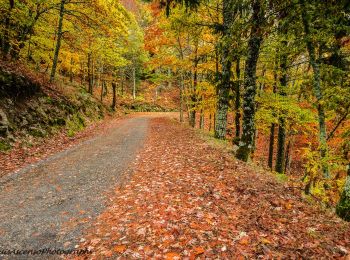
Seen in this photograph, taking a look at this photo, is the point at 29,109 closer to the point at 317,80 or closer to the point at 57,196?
the point at 57,196

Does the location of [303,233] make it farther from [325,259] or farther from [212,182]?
[212,182]

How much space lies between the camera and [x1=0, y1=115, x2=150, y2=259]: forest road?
5289mm

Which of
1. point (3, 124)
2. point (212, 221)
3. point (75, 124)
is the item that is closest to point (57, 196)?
point (212, 221)

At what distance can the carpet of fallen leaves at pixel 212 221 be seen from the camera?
4609 millimetres

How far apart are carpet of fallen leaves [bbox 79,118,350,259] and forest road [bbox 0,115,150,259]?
0.49 m

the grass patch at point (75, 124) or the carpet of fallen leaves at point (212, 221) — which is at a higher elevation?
the grass patch at point (75, 124)

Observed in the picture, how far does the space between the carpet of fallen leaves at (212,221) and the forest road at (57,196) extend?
491 millimetres

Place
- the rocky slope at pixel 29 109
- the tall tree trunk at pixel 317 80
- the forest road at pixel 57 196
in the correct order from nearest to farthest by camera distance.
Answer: the forest road at pixel 57 196, the tall tree trunk at pixel 317 80, the rocky slope at pixel 29 109

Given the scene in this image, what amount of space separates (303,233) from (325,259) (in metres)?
0.74

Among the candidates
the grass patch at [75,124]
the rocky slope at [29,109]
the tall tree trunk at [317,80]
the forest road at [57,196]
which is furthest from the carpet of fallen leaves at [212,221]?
the grass patch at [75,124]

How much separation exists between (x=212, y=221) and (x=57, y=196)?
4280mm

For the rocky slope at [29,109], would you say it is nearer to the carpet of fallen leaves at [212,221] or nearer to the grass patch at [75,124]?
the grass patch at [75,124]

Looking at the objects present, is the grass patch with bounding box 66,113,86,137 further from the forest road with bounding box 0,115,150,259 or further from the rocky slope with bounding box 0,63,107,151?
the forest road with bounding box 0,115,150,259

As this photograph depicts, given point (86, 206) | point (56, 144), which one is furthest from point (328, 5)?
point (56, 144)
